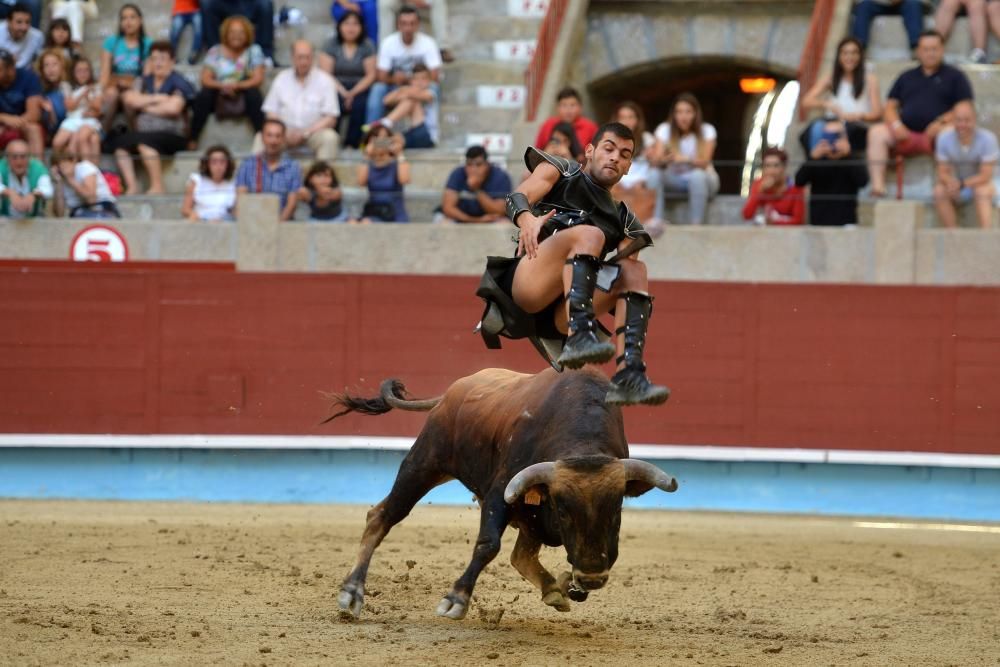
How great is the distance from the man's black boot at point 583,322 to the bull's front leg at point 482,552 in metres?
0.72

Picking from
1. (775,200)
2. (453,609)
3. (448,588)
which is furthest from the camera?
(775,200)

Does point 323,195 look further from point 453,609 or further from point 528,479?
point 528,479

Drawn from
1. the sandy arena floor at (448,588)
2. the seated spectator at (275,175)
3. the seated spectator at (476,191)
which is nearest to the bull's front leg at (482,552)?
the sandy arena floor at (448,588)

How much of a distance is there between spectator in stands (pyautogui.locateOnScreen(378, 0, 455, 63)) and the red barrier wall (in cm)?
355

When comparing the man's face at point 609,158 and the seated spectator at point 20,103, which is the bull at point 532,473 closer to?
the man's face at point 609,158

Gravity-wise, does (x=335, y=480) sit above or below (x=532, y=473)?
below

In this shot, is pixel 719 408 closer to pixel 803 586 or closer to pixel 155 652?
pixel 803 586

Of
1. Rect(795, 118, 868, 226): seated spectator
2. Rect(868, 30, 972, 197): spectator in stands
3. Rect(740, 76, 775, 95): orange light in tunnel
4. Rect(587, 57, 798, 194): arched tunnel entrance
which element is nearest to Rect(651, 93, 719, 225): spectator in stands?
Rect(795, 118, 868, 226): seated spectator

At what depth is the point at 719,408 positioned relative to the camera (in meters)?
11.5

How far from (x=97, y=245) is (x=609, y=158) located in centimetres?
658

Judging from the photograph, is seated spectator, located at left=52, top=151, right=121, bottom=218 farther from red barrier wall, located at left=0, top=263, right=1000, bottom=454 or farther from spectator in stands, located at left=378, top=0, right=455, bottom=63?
spectator in stands, located at left=378, top=0, right=455, bottom=63

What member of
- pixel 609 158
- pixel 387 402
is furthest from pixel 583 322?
pixel 387 402

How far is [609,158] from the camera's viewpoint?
6.46m

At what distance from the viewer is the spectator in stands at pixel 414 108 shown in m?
13.3
